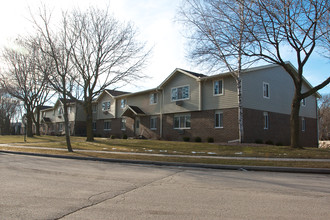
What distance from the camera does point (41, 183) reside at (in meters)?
7.60

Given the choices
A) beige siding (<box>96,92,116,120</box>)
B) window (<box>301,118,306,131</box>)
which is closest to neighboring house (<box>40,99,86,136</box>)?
beige siding (<box>96,92,116,120</box>)

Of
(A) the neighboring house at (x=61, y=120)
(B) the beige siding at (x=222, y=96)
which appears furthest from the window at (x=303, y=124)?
(A) the neighboring house at (x=61, y=120)

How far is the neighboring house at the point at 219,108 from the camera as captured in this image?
23.1 m

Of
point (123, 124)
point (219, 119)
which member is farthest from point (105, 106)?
point (219, 119)

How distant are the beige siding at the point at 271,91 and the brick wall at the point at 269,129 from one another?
57cm

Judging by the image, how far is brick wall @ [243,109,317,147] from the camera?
2273cm

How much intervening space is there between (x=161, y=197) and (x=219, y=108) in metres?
18.4

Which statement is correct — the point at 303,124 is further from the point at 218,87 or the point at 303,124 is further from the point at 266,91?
the point at 218,87

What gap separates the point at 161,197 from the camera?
607 cm

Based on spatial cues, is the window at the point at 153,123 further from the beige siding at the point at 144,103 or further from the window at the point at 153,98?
the window at the point at 153,98

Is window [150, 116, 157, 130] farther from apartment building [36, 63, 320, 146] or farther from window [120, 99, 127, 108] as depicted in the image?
window [120, 99, 127, 108]

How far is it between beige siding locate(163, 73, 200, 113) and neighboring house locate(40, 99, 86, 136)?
1881 cm

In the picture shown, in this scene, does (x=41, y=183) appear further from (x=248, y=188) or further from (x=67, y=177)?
(x=248, y=188)

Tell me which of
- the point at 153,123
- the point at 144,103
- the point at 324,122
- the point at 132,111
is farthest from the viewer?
the point at 324,122
